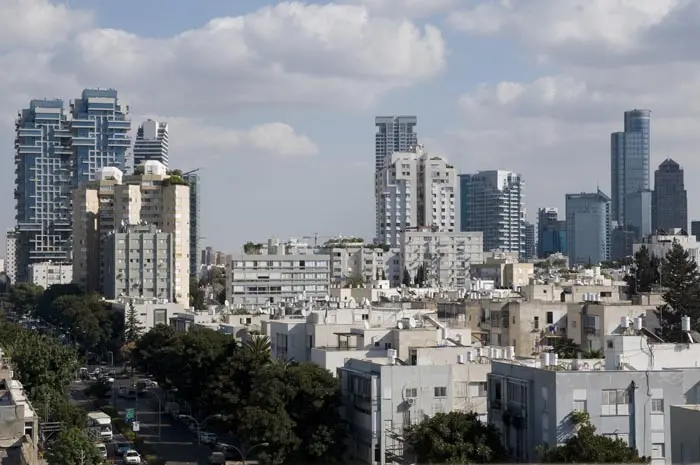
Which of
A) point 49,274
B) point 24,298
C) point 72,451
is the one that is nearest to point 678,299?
point 72,451

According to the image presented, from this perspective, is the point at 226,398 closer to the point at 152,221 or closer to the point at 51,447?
the point at 51,447

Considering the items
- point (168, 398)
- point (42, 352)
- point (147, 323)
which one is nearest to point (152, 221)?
point (147, 323)

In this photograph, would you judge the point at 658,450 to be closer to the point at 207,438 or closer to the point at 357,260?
the point at 207,438

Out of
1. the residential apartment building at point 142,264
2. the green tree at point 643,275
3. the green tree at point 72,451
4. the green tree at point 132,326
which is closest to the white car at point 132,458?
the green tree at point 72,451

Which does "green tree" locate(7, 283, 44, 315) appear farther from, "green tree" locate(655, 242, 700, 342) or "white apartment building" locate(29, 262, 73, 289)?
"green tree" locate(655, 242, 700, 342)

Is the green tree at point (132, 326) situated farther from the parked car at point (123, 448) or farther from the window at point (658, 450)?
the window at point (658, 450)

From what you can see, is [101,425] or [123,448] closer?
[123,448]
